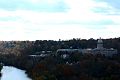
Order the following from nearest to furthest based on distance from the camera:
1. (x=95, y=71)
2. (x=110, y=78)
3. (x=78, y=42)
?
(x=110, y=78) → (x=95, y=71) → (x=78, y=42)

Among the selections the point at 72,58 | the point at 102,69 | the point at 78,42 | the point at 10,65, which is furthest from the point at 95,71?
the point at 78,42

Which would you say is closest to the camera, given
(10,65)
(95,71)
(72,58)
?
(95,71)

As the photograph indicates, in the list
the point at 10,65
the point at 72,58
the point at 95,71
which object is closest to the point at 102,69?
the point at 95,71

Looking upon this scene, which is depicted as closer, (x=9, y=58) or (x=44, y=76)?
(x=44, y=76)

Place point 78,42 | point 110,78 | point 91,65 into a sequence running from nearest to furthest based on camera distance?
1. point 110,78
2. point 91,65
3. point 78,42

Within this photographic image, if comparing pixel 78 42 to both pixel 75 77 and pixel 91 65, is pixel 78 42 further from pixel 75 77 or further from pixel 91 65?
pixel 75 77

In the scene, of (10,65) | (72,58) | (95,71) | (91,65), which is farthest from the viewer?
(10,65)

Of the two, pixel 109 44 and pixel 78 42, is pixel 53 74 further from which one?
pixel 78 42

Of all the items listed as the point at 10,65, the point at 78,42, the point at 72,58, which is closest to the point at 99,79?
the point at 72,58

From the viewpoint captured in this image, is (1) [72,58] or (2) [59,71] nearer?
(2) [59,71]
